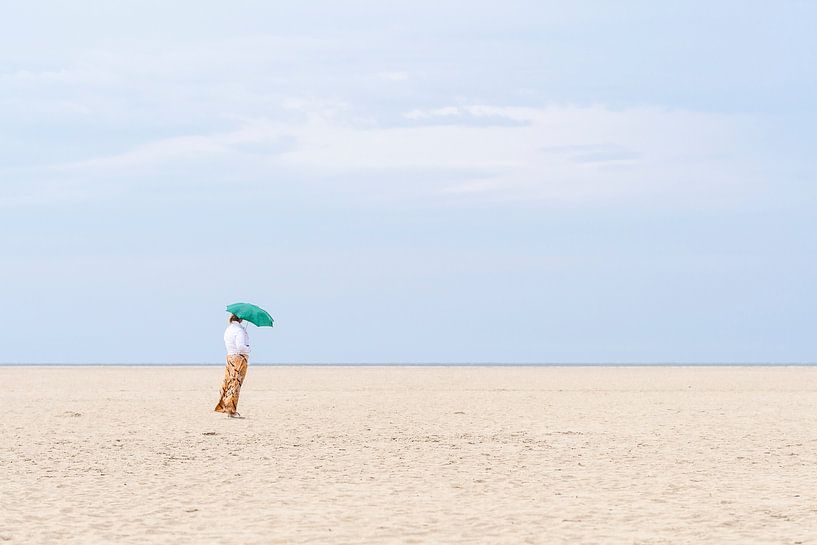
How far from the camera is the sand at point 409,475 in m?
9.08

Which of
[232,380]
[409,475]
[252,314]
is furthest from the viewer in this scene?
[232,380]

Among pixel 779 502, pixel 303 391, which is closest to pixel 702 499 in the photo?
pixel 779 502

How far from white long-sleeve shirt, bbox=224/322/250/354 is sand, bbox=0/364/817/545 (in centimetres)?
135

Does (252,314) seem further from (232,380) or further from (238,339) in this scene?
(232,380)

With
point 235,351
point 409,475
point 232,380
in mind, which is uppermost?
point 235,351

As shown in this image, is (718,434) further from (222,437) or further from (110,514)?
(110,514)

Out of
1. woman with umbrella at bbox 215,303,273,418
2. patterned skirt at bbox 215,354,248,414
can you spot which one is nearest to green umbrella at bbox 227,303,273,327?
woman with umbrella at bbox 215,303,273,418

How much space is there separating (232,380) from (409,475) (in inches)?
343

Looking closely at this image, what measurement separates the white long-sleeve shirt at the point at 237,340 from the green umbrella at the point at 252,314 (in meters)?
0.38

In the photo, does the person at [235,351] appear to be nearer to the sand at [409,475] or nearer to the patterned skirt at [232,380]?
the patterned skirt at [232,380]

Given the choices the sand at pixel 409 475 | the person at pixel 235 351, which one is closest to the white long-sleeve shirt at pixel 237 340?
the person at pixel 235 351

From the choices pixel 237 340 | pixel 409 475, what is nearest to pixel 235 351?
Result: pixel 237 340

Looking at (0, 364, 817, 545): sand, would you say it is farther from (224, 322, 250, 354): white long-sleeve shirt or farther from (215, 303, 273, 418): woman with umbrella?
(224, 322, 250, 354): white long-sleeve shirt

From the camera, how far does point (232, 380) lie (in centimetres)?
2080
